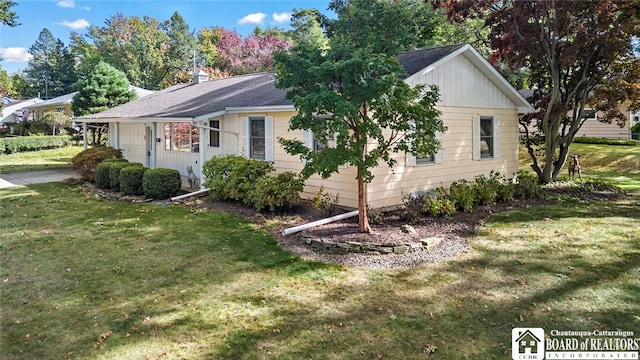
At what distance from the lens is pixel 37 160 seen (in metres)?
23.4

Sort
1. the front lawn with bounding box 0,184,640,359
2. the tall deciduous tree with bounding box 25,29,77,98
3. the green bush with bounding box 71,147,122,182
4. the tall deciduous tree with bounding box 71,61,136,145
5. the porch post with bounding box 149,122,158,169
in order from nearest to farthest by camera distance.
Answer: the front lawn with bounding box 0,184,640,359, the porch post with bounding box 149,122,158,169, the green bush with bounding box 71,147,122,182, the tall deciduous tree with bounding box 71,61,136,145, the tall deciduous tree with bounding box 25,29,77,98

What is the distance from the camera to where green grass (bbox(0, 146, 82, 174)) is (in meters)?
19.9

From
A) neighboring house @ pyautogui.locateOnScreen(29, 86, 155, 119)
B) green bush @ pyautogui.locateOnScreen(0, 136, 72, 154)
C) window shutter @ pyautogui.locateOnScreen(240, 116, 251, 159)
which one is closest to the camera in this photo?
window shutter @ pyautogui.locateOnScreen(240, 116, 251, 159)

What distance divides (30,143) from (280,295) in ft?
99.4

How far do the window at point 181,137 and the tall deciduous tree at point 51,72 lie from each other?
56.3m

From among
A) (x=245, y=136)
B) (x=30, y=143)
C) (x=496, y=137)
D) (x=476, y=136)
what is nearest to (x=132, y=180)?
(x=245, y=136)

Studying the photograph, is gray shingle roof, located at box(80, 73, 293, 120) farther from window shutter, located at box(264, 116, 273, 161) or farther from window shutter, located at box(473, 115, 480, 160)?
window shutter, located at box(473, 115, 480, 160)

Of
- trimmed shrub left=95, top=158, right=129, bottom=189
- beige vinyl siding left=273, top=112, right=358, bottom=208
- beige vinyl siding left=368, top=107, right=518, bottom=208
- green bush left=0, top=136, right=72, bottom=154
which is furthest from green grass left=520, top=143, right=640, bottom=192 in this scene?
green bush left=0, top=136, right=72, bottom=154

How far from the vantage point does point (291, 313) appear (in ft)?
14.8

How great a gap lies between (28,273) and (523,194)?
35.9 ft

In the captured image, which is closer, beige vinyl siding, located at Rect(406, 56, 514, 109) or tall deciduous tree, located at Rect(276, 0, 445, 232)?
tall deciduous tree, located at Rect(276, 0, 445, 232)

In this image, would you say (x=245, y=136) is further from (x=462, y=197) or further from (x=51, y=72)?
(x=51, y=72)

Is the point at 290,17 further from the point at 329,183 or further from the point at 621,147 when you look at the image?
the point at 329,183

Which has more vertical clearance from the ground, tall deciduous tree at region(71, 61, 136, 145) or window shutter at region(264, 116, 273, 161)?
tall deciduous tree at region(71, 61, 136, 145)
